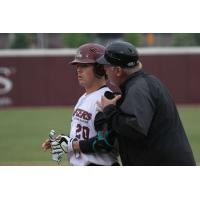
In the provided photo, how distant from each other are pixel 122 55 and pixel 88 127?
63 cm

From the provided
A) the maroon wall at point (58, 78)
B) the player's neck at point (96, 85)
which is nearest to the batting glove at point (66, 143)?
the player's neck at point (96, 85)

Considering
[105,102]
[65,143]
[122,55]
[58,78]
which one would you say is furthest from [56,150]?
[58,78]

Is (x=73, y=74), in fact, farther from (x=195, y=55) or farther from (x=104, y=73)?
(x=104, y=73)

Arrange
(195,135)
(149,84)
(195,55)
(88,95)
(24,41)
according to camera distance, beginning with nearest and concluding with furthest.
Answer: (149,84) → (88,95) → (195,135) → (195,55) → (24,41)

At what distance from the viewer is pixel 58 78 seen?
21.6 meters

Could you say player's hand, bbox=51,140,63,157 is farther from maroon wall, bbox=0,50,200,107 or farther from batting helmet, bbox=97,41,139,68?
maroon wall, bbox=0,50,200,107

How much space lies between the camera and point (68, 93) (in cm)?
2162

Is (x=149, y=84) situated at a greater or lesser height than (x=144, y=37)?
greater

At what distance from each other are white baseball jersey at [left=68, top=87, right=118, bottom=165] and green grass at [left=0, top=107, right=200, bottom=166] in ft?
13.5

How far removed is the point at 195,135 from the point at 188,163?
1014 centimetres

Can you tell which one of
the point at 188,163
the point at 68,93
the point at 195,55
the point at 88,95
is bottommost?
the point at 68,93

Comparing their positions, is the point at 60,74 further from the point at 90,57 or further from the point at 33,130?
the point at 90,57

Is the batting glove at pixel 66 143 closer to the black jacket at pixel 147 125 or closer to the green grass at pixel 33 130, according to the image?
the black jacket at pixel 147 125

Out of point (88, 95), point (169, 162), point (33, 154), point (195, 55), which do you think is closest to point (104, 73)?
point (88, 95)
